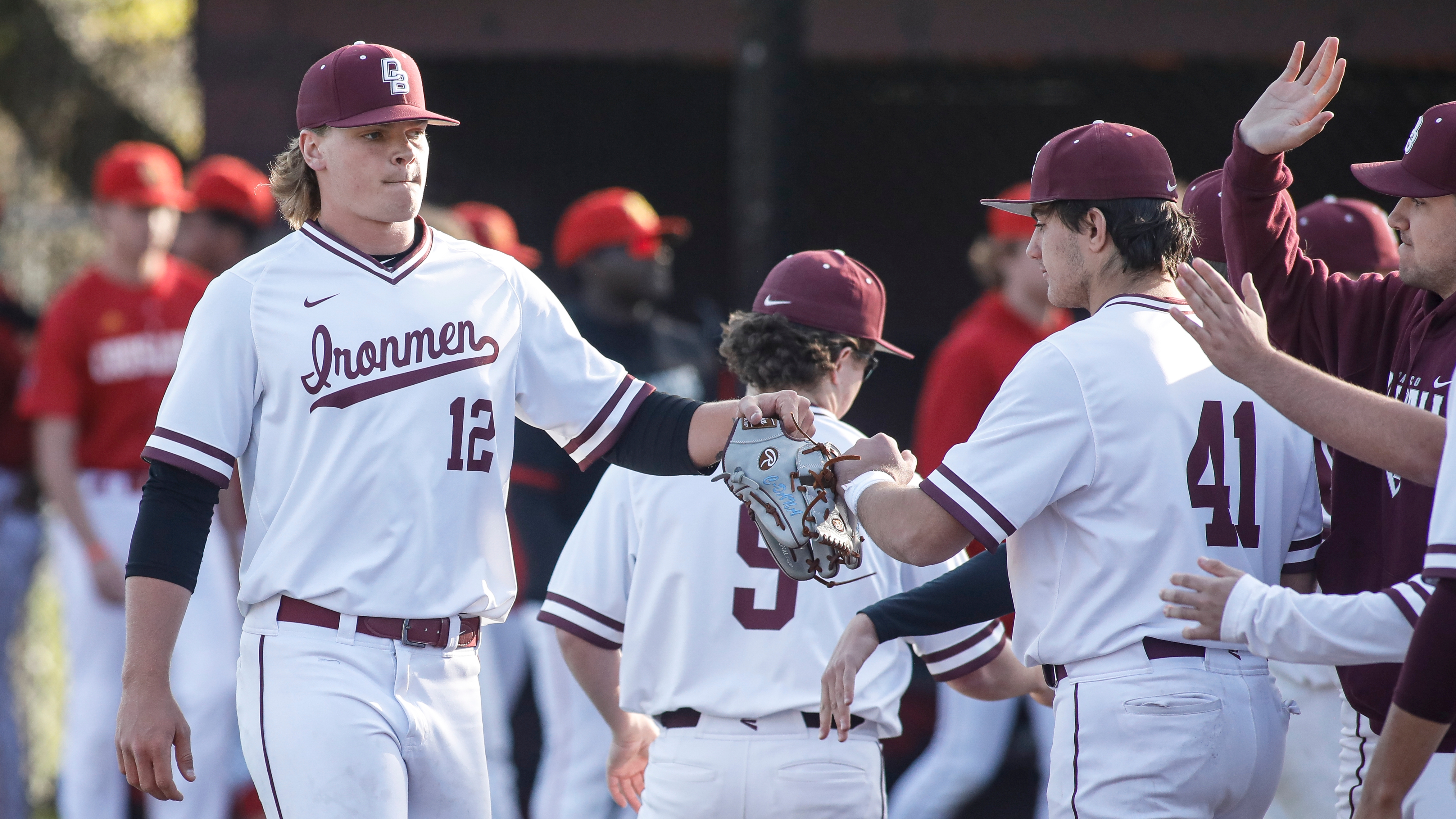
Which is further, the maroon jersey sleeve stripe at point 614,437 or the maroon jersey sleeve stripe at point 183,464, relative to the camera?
the maroon jersey sleeve stripe at point 614,437

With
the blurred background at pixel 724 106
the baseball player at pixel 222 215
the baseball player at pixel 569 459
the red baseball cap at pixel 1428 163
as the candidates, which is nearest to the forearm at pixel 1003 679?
the red baseball cap at pixel 1428 163

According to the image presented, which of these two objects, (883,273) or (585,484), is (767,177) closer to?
(585,484)

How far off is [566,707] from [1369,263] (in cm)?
262

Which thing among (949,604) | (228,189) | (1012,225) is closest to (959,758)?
(1012,225)

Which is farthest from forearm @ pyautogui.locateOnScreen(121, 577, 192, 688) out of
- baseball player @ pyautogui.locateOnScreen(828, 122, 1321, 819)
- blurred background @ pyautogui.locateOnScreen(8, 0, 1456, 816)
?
blurred background @ pyautogui.locateOnScreen(8, 0, 1456, 816)

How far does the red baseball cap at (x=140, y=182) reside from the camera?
15.8ft

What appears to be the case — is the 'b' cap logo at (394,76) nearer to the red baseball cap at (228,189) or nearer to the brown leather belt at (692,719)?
the brown leather belt at (692,719)

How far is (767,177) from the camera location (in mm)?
4516

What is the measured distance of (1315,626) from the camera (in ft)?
6.66

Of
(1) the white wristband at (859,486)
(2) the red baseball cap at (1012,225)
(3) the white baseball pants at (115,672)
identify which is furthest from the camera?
(2) the red baseball cap at (1012,225)

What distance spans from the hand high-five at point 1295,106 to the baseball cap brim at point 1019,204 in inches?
15.8

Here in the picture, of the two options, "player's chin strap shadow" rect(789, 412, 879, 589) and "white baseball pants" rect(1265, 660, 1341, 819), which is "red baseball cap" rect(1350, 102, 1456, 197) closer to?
"player's chin strap shadow" rect(789, 412, 879, 589)

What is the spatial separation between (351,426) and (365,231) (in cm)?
37

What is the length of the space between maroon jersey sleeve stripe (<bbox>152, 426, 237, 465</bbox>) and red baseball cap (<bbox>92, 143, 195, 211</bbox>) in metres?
2.81
